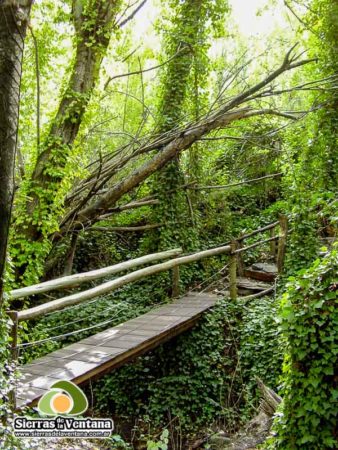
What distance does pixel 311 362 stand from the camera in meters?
3.21

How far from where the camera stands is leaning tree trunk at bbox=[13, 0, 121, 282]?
5.70 metres

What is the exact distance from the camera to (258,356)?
548 centimetres

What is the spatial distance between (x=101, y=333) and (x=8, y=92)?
3842 millimetres

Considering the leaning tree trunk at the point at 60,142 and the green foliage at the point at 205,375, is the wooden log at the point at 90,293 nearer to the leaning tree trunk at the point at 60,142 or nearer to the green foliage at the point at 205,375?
the green foliage at the point at 205,375

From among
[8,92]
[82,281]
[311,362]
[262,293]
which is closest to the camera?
[8,92]

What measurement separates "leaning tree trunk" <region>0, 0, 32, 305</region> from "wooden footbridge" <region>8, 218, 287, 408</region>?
6.23 feet

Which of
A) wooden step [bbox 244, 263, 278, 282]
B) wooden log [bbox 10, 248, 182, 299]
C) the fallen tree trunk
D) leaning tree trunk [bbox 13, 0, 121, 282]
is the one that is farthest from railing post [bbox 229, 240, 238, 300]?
leaning tree trunk [bbox 13, 0, 121, 282]

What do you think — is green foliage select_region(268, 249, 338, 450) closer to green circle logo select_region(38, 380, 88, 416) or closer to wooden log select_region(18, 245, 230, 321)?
green circle logo select_region(38, 380, 88, 416)

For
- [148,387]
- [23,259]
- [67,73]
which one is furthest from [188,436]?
[67,73]

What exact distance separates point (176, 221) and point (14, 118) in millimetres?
6925

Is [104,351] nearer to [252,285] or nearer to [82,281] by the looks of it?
[82,281]

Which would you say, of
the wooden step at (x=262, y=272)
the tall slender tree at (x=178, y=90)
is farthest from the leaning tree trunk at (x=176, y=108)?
the wooden step at (x=262, y=272)

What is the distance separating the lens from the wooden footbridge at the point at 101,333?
3.48 meters

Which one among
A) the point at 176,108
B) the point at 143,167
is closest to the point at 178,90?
the point at 176,108
